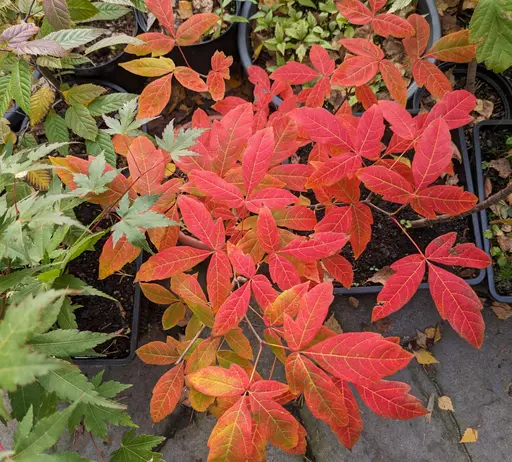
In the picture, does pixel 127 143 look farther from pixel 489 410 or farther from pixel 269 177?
pixel 489 410

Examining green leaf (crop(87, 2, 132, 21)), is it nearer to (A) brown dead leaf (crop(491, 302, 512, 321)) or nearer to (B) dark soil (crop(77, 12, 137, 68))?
(B) dark soil (crop(77, 12, 137, 68))

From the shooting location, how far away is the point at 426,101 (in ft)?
6.16

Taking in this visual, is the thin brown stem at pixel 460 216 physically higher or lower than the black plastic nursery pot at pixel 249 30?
lower

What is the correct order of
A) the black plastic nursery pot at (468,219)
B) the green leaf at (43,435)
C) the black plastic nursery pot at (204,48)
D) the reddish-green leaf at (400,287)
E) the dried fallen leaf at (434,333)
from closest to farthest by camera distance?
the green leaf at (43,435) → the reddish-green leaf at (400,287) → the black plastic nursery pot at (468,219) → the dried fallen leaf at (434,333) → the black plastic nursery pot at (204,48)

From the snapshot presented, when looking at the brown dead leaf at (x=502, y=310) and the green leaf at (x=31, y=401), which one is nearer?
the green leaf at (x=31, y=401)

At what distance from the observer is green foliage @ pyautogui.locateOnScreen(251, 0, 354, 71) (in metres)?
1.84

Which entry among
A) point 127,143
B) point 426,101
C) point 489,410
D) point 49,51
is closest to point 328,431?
point 489,410

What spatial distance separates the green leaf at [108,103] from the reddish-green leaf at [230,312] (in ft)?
3.19

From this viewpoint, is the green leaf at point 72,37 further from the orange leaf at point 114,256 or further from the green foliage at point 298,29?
the green foliage at point 298,29

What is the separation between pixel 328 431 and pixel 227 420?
1.04 meters

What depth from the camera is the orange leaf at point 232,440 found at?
31.0 inches

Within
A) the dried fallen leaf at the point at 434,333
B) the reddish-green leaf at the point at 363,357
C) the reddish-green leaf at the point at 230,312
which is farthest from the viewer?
the dried fallen leaf at the point at 434,333

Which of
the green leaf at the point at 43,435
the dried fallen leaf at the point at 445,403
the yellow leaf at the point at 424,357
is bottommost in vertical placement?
the dried fallen leaf at the point at 445,403

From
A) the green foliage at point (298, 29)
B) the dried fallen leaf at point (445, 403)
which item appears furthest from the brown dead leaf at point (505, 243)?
the green foliage at point (298, 29)
